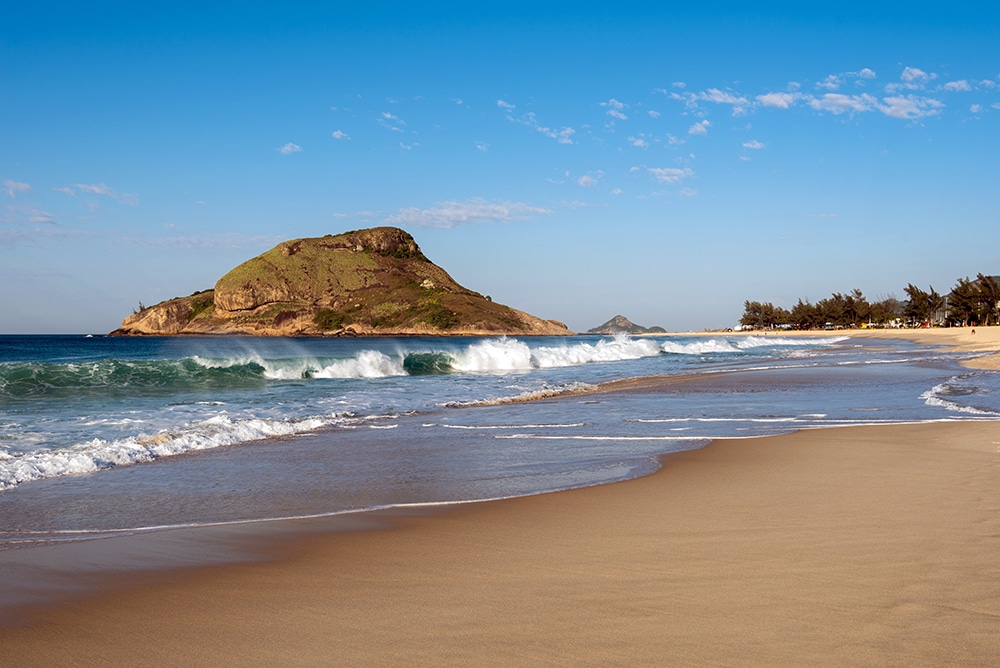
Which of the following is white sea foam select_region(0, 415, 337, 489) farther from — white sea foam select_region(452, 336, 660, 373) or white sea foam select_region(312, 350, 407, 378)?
white sea foam select_region(452, 336, 660, 373)

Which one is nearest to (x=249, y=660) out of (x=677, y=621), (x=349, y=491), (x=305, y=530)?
(x=677, y=621)

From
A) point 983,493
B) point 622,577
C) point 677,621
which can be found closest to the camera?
point 677,621

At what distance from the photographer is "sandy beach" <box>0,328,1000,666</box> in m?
3.29

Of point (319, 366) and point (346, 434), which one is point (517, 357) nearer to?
point (319, 366)

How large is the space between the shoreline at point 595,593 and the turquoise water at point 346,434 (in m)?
1.77

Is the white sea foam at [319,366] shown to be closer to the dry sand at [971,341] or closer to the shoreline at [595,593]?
the dry sand at [971,341]

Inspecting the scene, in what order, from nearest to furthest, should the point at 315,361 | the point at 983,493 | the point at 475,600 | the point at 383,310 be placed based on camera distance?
the point at 475,600
the point at 983,493
the point at 315,361
the point at 383,310

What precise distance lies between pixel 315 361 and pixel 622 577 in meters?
34.8

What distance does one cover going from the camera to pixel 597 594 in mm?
4027

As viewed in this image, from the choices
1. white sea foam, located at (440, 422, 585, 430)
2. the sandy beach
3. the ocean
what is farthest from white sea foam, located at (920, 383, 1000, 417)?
the sandy beach

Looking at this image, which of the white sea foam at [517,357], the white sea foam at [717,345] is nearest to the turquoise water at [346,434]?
the white sea foam at [517,357]

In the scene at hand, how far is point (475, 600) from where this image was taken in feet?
13.1

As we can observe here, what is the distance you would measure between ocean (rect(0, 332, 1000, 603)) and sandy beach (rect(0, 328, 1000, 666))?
1.52m

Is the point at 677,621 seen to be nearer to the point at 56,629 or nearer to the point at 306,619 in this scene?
the point at 306,619
